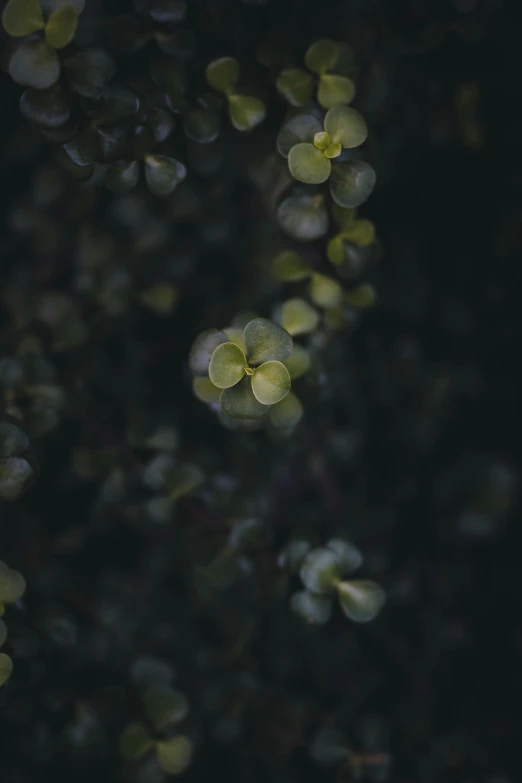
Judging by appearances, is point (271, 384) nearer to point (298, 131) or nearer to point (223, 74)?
point (298, 131)

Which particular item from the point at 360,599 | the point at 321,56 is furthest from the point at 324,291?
the point at 360,599

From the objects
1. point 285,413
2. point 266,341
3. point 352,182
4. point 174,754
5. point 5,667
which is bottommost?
point 174,754

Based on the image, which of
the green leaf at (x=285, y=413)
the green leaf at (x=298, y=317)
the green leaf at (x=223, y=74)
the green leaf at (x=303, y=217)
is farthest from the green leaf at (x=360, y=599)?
the green leaf at (x=223, y=74)

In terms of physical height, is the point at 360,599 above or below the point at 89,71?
below

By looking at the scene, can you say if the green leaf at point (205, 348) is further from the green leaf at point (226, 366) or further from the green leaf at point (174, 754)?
the green leaf at point (174, 754)

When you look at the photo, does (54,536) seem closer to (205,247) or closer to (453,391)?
(205,247)

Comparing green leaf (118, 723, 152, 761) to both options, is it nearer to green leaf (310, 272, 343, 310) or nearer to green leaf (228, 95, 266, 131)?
green leaf (310, 272, 343, 310)

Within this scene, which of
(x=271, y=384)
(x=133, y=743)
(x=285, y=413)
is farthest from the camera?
(x=133, y=743)
